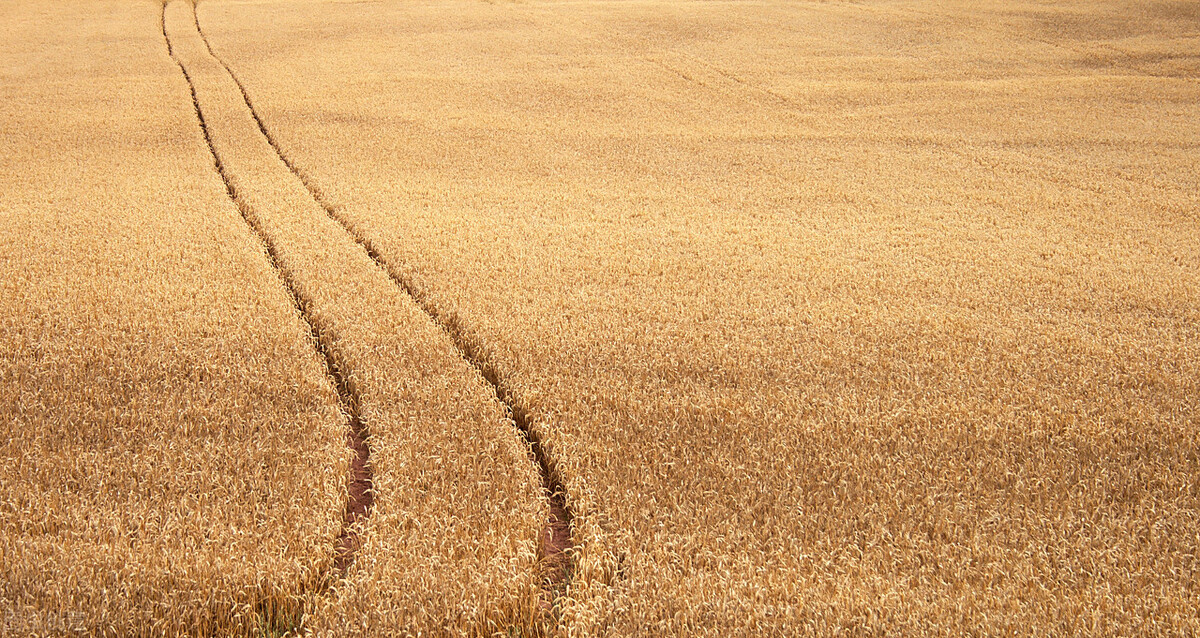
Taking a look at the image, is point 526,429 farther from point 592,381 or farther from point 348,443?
point 348,443

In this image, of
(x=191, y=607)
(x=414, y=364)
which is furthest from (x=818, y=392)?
(x=191, y=607)

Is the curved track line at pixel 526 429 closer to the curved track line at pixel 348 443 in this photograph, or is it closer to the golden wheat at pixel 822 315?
the golden wheat at pixel 822 315

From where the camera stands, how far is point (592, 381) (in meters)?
6.43

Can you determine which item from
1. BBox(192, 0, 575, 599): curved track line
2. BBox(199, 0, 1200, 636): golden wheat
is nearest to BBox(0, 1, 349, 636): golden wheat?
BBox(192, 0, 575, 599): curved track line

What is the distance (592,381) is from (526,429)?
70 centimetres

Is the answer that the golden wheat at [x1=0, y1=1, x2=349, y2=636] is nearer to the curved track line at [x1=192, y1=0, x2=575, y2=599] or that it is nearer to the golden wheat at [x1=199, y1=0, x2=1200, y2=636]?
the curved track line at [x1=192, y1=0, x2=575, y2=599]

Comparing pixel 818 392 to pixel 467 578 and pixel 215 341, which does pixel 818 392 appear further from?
pixel 215 341

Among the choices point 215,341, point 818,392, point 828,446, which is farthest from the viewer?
point 215,341

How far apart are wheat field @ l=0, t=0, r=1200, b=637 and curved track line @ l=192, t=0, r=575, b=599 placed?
36 mm

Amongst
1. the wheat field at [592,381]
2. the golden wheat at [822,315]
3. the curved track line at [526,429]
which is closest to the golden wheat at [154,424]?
the wheat field at [592,381]

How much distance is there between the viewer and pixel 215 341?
23.3 feet

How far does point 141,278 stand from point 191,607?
5.66 m

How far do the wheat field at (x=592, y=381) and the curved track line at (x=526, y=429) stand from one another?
0.04m

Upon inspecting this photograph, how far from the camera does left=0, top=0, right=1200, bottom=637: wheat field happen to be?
13.6ft
